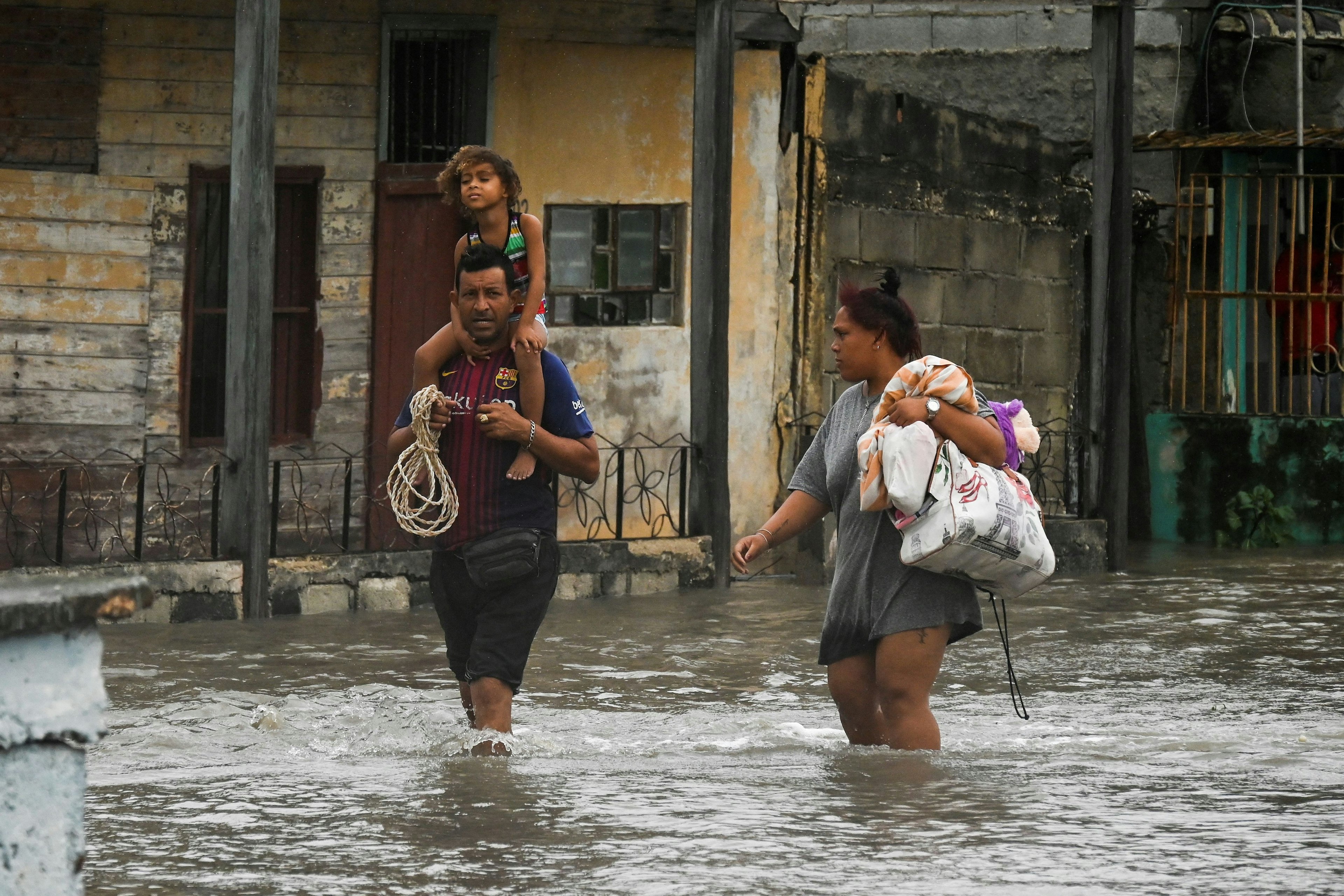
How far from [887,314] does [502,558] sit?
140 cm

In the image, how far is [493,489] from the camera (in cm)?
A: 614

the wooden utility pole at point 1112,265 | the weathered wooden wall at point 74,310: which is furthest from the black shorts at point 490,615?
the wooden utility pole at point 1112,265

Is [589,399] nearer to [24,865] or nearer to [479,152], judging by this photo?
[479,152]

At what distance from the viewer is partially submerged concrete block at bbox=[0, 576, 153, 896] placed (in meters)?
2.76

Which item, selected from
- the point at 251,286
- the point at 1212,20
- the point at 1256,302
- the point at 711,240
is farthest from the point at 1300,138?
the point at 251,286

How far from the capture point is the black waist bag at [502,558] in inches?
238

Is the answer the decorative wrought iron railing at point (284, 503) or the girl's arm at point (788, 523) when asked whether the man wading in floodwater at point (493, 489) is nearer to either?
the girl's arm at point (788, 523)

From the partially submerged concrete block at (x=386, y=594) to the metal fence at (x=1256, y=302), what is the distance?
6548mm

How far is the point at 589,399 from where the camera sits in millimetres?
12969

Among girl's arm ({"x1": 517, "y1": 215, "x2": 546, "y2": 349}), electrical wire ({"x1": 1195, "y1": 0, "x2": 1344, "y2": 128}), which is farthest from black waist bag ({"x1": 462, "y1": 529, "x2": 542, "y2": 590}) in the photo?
electrical wire ({"x1": 1195, "y1": 0, "x2": 1344, "y2": 128})

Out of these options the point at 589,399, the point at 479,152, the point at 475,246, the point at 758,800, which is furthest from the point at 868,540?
the point at 589,399

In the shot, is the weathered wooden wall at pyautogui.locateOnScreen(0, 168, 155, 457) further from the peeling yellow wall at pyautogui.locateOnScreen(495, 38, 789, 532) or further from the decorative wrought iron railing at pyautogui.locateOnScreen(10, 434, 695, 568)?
the peeling yellow wall at pyautogui.locateOnScreen(495, 38, 789, 532)

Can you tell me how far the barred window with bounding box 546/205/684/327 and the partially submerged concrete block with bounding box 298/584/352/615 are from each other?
2.88m

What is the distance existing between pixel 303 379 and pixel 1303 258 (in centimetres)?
757
